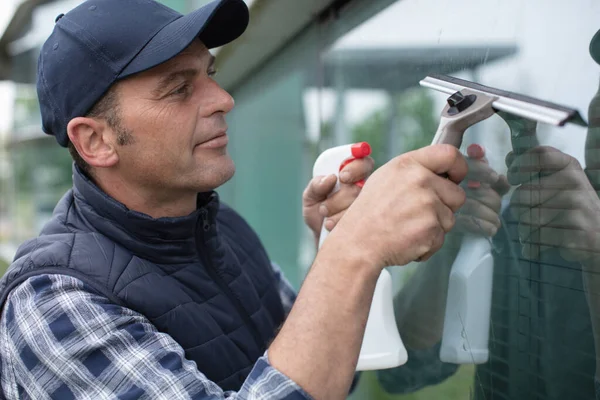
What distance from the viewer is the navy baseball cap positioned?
1430 mm

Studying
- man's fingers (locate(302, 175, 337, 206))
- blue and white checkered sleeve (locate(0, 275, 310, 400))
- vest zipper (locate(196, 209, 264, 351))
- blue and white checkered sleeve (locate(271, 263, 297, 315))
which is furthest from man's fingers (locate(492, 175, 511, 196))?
blue and white checkered sleeve (locate(271, 263, 297, 315))

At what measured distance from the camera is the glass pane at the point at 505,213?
1.03 meters

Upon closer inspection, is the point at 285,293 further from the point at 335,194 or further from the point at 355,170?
the point at 355,170

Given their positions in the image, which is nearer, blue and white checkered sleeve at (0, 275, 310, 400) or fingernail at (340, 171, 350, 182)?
blue and white checkered sleeve at (0, 275, 310, 400)

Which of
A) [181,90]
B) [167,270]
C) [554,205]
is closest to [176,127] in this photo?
[181,90]

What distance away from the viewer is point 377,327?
1.46 meters

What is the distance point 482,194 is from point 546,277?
247mm

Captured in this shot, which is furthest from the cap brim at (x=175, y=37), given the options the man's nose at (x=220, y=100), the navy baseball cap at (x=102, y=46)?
the man's nose at (x=220, y=100)

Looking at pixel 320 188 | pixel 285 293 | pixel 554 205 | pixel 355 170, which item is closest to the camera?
pixel 554 205

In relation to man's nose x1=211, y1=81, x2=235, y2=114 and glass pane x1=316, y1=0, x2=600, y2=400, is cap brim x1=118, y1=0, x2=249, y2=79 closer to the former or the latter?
man's nose x1=211, y1=81, x2=235, y2=114

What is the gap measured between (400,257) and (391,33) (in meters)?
0.93

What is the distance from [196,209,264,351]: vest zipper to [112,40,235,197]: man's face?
0.38 feet

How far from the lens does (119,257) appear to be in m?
1.37

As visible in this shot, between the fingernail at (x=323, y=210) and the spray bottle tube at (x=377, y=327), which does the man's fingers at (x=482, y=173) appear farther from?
the fingernail at (x=323, y=210)
